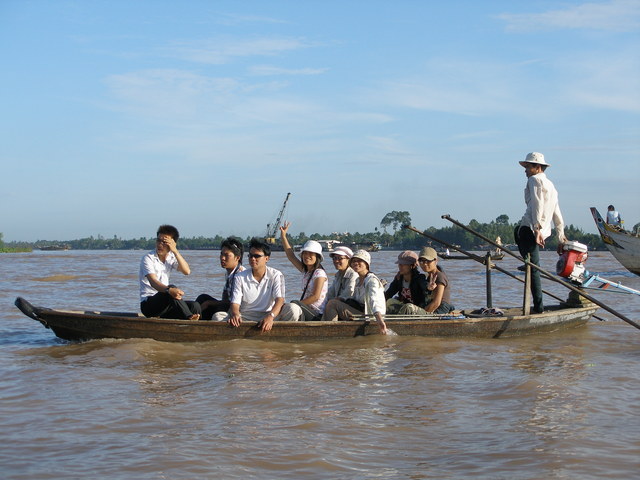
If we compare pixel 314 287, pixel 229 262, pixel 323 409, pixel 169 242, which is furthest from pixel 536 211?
pixel 323 409

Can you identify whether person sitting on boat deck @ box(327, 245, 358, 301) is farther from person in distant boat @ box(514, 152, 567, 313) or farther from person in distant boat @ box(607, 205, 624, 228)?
Result: person in distant boat @ box(607, 205, 624, 228)

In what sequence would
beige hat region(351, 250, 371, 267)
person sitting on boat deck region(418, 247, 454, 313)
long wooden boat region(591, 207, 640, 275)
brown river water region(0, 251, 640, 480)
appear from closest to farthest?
brown river water region(0, 251, 640, 480) < beige hat region(351, 250, 371, 267) < person sitting on boat deck region(418, 247, 454, 313) < long wooden boat region(591, 207, 640, 275)

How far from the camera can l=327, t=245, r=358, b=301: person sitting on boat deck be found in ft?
25.5

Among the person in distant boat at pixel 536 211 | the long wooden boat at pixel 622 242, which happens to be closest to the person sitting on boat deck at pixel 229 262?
the person in distant boat at pixel 536 211

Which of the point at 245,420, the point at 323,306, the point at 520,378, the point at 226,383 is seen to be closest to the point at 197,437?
the point at 245,420

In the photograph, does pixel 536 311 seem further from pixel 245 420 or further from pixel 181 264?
pixel 245 420

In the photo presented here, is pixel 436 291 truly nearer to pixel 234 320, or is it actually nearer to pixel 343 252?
pixel 343 252

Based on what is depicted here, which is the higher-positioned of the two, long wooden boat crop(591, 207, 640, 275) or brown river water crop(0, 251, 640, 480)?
long wooden boat crop(591, 207, 640, 275)

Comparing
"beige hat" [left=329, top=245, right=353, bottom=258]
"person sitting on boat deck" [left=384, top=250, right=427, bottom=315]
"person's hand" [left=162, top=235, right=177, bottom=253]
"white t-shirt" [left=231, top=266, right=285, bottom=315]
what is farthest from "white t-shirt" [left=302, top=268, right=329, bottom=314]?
"person's hand" [left=162, top=235, right=177, bottom=253]

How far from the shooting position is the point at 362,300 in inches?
310

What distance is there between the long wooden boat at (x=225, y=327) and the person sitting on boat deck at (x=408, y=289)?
188mm

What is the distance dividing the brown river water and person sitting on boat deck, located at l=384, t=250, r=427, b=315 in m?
0.40

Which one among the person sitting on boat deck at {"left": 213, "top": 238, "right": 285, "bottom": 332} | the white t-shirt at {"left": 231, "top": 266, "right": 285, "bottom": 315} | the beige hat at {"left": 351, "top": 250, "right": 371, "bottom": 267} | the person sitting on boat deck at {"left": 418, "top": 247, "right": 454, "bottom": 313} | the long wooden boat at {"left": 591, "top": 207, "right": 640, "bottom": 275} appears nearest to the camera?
the person sitting on boat deck at {"left": 213, "top": 238, "right": 285, "bottom": 332}

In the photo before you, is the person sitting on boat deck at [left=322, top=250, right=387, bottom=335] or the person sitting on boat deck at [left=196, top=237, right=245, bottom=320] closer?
the person sitting on boat deck at [left=322, top=250, right=387, bottom=335]
